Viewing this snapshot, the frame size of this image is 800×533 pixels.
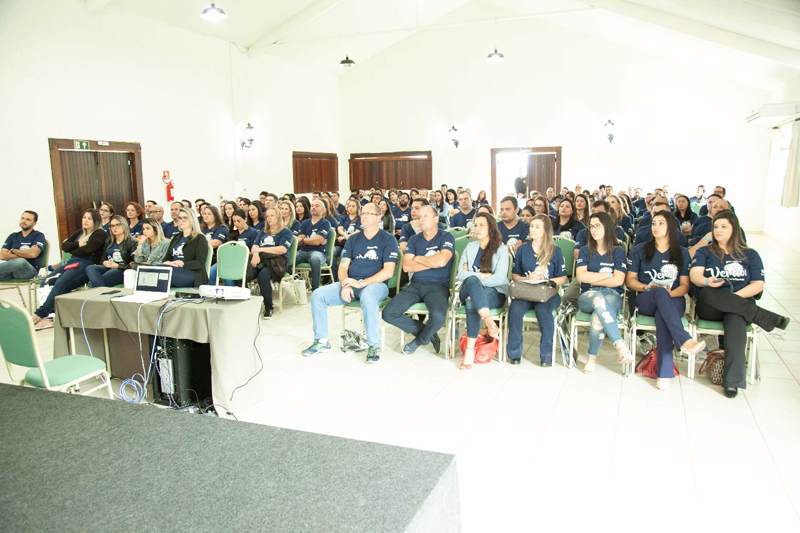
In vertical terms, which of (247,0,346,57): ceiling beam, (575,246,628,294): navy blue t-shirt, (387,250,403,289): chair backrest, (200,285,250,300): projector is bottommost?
(387,250,403,289): chair backrest

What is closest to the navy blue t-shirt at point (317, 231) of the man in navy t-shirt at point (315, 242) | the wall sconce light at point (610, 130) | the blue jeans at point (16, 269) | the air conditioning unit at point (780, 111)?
the man in navy t-shirt at point (315, 242)

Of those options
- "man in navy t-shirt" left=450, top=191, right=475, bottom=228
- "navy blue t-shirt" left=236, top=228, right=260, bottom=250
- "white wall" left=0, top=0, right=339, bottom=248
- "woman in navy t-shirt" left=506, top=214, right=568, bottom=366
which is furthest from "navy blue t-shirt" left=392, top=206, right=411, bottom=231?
"woman in navy t-shirt" left=506, top=214, right=568, bottom=366

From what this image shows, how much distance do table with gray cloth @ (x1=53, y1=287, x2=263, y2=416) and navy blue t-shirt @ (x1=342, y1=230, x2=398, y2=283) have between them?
4.44 ft

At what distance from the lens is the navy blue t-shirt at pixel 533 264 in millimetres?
4418

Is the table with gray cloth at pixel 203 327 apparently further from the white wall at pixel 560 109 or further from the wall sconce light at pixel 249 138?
the white wall at pixel 560 109

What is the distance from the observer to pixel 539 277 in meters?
4.30

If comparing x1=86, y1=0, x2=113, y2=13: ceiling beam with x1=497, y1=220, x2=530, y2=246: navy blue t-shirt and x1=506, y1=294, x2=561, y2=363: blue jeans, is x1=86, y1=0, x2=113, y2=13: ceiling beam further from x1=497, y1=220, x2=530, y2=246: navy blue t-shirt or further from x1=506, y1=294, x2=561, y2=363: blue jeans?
x1=506, y1=294, x2=561, y2=363: blue jeans

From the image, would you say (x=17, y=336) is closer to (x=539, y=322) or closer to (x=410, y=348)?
(x=410, y=348)

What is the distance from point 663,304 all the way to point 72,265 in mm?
5438

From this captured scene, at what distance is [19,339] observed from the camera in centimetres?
291

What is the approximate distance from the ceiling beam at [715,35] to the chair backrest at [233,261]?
7166 mm

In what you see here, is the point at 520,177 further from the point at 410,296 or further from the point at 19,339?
the point at 19,339

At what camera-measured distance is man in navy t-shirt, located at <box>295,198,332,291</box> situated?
6.80m

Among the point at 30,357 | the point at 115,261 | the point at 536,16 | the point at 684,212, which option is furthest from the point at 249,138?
the point at 30,357
